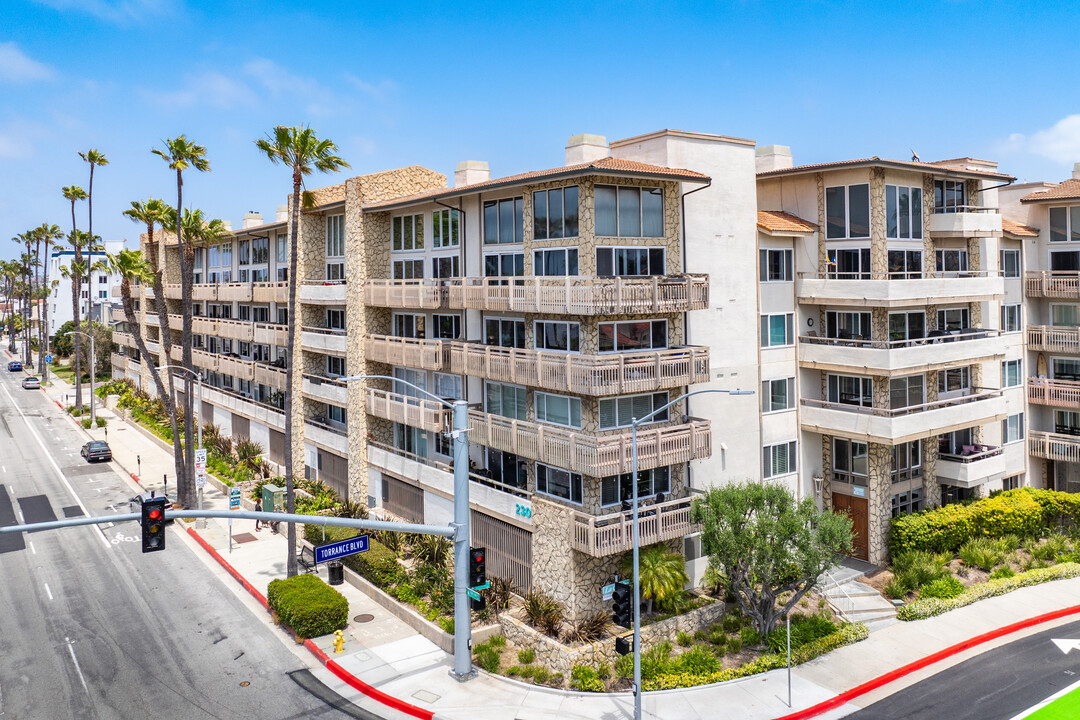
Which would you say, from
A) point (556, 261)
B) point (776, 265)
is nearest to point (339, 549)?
point (556, 261)

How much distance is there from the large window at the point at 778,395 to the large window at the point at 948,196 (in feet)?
33.0

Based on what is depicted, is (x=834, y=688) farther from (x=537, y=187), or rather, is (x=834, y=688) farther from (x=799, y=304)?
(x=537, y=187)

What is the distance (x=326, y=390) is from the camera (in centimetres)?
4062

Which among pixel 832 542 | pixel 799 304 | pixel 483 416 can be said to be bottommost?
pixel 832 542

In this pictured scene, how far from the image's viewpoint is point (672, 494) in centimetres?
2794

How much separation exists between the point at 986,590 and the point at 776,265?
14.4 m

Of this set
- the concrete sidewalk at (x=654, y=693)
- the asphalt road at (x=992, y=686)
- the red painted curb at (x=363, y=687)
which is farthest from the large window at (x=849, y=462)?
the red painted curb at (x=363, y=687)

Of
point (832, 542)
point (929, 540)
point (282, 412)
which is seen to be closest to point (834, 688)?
point (832, 542)

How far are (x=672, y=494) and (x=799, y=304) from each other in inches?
415

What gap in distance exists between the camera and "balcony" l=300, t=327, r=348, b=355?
39062 mm

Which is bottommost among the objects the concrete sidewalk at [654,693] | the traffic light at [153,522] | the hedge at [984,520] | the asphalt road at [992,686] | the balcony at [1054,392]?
the asphalt road at [992,686]

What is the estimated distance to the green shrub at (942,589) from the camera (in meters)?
29.2

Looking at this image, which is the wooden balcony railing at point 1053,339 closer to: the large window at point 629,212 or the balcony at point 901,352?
the balcony at point 901,352

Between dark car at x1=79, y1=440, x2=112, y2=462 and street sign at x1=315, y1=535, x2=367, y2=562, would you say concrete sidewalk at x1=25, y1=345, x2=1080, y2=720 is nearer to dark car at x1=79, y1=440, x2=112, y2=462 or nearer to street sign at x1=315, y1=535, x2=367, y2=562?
street sign at x1=315, y1=535, x2=367, y2=562
